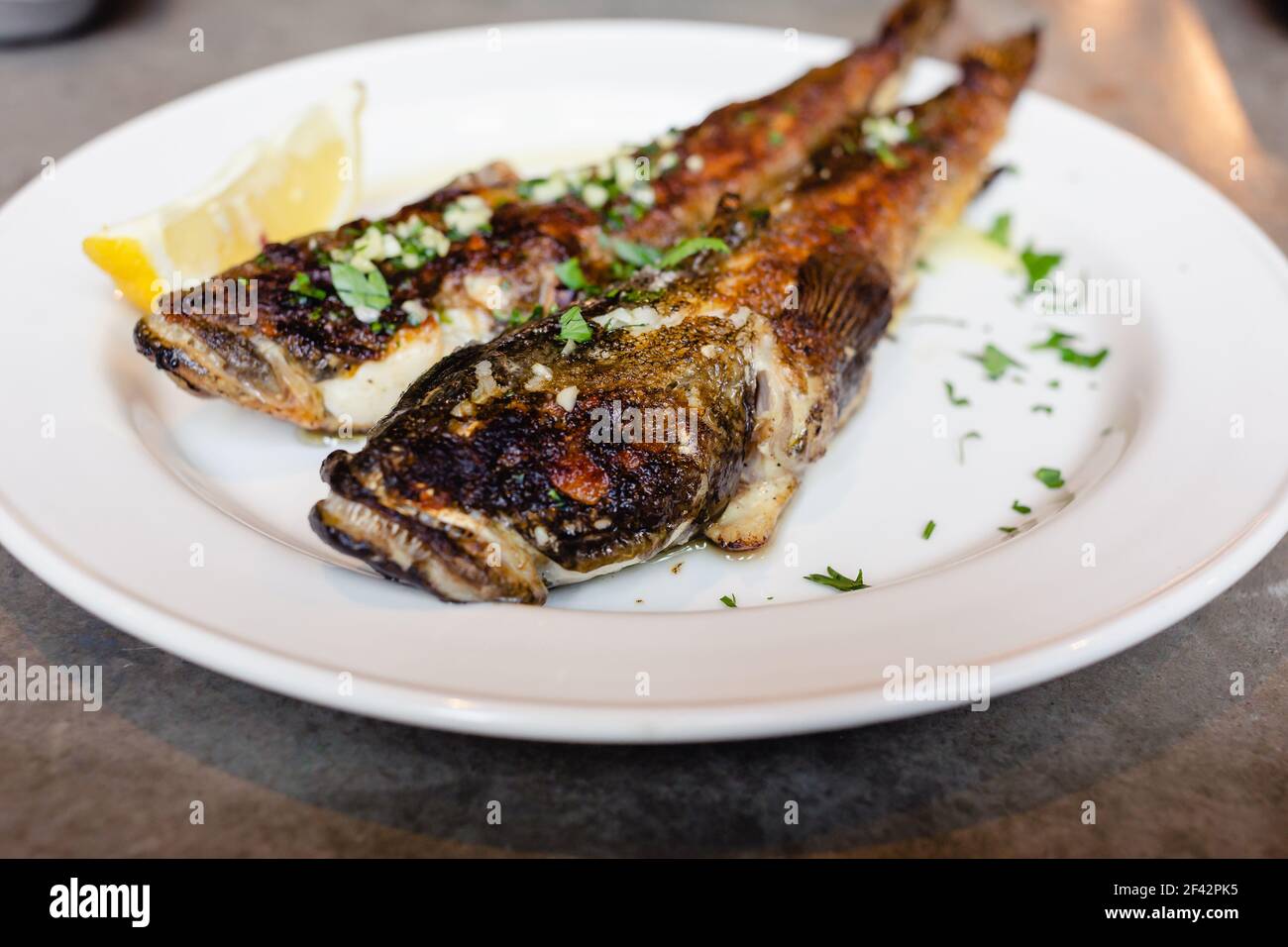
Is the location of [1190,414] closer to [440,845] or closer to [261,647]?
[440,845]

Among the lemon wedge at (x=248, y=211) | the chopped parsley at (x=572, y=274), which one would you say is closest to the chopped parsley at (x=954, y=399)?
the chopped parsley at (x=572, y=274)

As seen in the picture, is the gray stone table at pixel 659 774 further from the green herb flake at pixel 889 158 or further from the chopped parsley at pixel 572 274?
the green herb flake at pixel 889 158

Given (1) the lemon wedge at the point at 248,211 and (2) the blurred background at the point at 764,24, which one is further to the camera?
(2) the blurred background at the point at 764,24

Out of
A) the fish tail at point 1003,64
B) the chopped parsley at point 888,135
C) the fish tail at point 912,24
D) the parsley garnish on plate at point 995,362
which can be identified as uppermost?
the fish tail at point 912,24

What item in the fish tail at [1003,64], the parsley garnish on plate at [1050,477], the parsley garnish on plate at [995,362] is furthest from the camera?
the fish tail at [1003,64]

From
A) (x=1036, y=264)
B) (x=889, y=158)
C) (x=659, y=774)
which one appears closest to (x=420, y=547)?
(x=659, y=774)

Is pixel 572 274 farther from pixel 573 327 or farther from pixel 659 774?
pixel 659 774

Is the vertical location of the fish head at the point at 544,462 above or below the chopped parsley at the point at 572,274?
below

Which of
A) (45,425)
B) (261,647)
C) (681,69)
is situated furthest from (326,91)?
(261,647)

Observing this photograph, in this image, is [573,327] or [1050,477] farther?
[1050,477]
